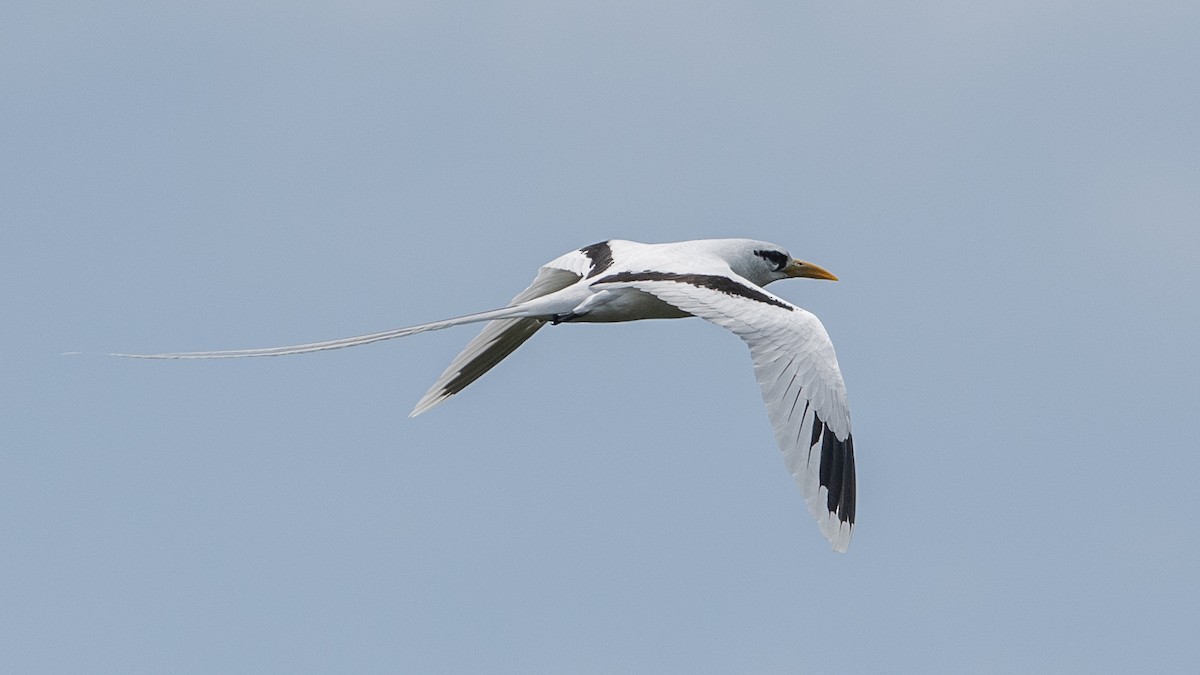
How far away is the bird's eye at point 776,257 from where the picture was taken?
19.7 metres

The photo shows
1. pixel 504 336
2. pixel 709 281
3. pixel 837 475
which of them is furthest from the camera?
pixel 504 336

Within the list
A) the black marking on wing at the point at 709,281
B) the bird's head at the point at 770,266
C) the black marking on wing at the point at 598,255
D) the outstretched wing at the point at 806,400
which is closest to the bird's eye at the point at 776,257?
the bird's head at the point at 770,266

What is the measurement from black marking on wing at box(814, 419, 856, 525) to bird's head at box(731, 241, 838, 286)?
4.21 metres

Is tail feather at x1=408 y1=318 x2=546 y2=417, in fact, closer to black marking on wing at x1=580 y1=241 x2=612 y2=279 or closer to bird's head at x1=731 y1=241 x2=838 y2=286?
black marking on wing at x1=580 y1=241 x2=612 y2=279

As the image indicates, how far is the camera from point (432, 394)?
66.3 feet

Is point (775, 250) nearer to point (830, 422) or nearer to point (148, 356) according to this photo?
point (830, 422)

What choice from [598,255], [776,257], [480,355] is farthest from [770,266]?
[480,355]

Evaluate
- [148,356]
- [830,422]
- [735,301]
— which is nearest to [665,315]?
[735,301]

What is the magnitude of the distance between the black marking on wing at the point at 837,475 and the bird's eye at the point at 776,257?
458 centimetres

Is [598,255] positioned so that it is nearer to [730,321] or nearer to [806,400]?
[730,321]

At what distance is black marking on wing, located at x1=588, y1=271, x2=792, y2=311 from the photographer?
53.2ft

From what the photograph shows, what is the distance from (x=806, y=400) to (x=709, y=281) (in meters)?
1.98

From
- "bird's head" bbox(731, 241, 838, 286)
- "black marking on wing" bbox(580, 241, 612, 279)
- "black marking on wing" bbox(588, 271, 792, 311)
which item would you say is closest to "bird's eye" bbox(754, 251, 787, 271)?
"bird's head" bbox(731, 241, 838, 286)

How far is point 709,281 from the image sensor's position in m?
16.7
